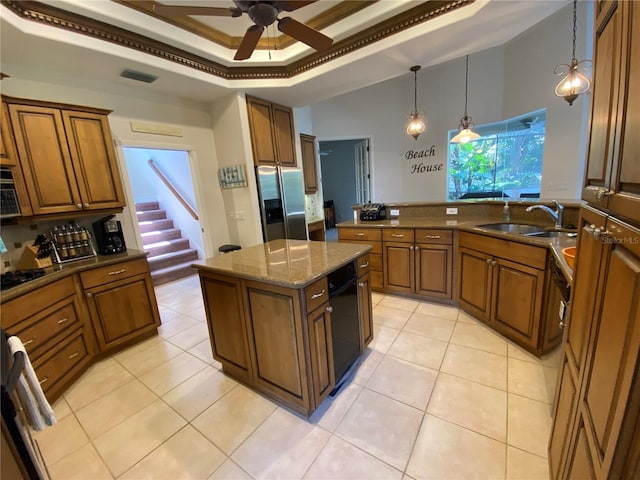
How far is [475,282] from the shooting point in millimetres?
2502

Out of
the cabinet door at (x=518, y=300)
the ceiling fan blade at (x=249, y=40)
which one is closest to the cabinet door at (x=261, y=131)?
the ceiling fan blade at (x=249, y=40)

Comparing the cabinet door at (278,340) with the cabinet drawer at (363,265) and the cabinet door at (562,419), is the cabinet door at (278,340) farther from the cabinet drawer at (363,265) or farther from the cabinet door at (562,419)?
the cabinet door at (562,419)

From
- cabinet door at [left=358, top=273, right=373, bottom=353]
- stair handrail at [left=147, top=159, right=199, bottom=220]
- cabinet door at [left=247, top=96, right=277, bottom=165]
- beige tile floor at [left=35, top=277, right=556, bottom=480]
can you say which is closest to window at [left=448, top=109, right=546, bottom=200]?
cabinet door at [left=247, top=96, right=277, bottom=165]

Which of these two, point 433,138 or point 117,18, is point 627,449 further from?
point 433,138

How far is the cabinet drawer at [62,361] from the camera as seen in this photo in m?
1.78

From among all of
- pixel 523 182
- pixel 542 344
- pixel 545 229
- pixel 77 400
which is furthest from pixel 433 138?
pixel 77 400

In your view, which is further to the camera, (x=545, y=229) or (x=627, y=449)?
(x=545, y=229)

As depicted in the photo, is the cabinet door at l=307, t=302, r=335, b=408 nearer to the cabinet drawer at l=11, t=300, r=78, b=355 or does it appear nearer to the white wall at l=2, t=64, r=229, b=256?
the cabinet drawer at l=11, t=300, r=78, b=355

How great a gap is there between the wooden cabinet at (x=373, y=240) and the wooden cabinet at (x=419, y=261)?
0.07 meters

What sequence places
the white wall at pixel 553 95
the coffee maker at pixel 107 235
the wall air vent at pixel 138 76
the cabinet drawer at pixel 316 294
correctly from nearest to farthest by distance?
the cabinet drawer at pixel 316 294, the coffee maker at pixel 107 235, the wall air vent at pixel 138 76, the white wall at pixel 553 95

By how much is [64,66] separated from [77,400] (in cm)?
295

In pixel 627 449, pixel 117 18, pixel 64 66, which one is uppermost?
pixel 117 18

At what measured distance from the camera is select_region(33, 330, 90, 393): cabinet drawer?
178 centimetres

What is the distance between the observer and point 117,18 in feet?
7.29
